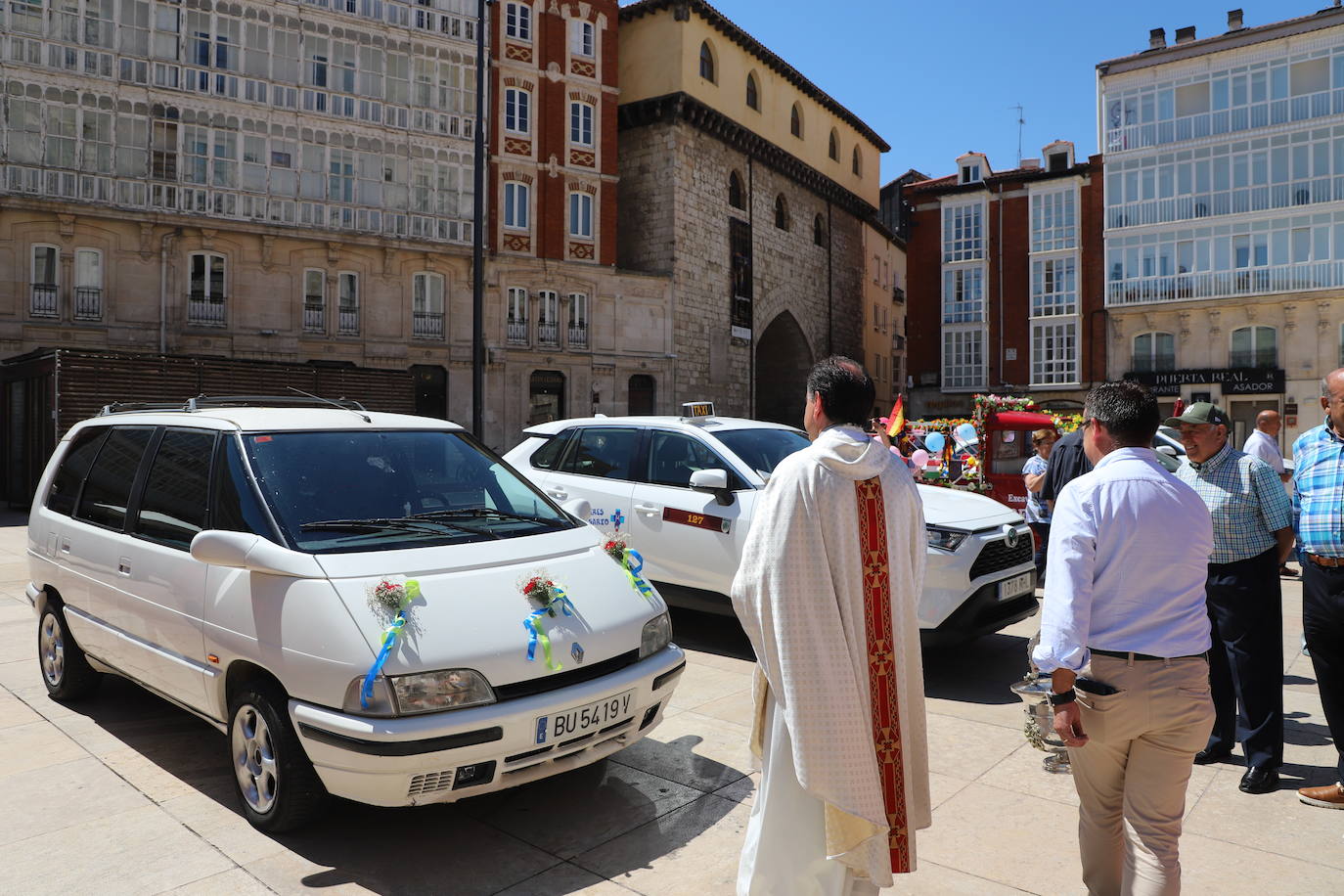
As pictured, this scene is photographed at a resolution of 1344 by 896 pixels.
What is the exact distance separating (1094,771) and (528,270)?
2907 cm

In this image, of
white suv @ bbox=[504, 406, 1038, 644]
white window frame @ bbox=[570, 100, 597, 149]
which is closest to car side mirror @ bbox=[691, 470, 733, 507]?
white suv @ bbox=[504, 406, 1038, 644]

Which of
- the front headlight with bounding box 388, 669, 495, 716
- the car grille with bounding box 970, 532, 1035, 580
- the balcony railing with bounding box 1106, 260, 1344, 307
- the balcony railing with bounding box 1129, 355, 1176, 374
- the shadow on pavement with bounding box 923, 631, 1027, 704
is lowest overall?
the shadow on pavement with bounding box 923, 631, 1027, 704

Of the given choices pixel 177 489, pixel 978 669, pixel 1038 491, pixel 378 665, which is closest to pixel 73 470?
pixel 177 489

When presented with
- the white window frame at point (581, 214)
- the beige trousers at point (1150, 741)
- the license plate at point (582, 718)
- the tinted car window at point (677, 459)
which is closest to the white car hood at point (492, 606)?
the license plate at point (582, 718)

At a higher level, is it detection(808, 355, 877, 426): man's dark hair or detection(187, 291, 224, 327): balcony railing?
detection(187, 291, 224, 327): balcony railing

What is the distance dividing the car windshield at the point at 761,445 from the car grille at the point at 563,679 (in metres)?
2.98

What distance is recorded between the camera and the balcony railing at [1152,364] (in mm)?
36344

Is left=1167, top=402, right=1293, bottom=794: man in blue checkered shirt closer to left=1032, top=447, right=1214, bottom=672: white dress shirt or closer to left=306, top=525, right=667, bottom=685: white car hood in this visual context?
left=1032, top=447, right=1214, bottom=672: white dress shirt

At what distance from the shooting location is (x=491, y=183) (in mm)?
29516

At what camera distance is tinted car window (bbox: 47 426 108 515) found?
531cm

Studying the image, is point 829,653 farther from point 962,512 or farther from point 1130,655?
point 962,512

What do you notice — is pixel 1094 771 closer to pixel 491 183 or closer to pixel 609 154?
pixel 491 183

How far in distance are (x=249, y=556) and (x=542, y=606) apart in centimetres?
123

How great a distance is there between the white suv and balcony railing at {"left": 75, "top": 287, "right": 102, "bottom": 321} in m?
21.2
